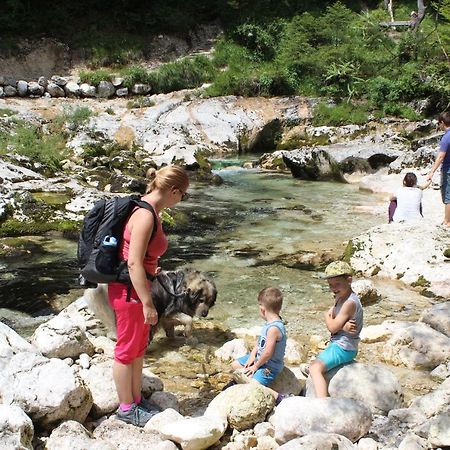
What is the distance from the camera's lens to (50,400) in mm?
3814

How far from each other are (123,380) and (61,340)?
1.24 metres

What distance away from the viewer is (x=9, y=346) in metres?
4.34

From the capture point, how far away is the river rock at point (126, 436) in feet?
12.1

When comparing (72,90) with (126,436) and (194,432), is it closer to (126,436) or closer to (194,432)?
(126,436)

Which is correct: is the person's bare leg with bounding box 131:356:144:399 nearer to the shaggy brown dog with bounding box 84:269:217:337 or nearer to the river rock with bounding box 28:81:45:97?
the shaggy brown dog with bounding box 84:269:217:337

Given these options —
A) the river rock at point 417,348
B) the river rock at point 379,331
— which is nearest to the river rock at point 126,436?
the river rock at point 417,348

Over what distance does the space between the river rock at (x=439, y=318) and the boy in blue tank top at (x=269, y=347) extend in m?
2.10

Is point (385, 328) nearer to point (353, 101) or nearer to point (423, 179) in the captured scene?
point (423, 179)

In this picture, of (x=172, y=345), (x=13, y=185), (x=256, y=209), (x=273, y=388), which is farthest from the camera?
(x=256, y=209)

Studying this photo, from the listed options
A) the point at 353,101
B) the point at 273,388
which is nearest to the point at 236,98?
the point at 353,101

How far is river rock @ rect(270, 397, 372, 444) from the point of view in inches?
149

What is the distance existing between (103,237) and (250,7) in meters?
34.2

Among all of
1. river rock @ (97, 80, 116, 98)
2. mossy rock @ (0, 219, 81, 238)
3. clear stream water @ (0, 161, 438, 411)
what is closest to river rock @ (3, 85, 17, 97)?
river rock @ (97, 80, 116, 98)

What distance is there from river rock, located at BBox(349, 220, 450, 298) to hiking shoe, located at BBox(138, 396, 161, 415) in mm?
4405
